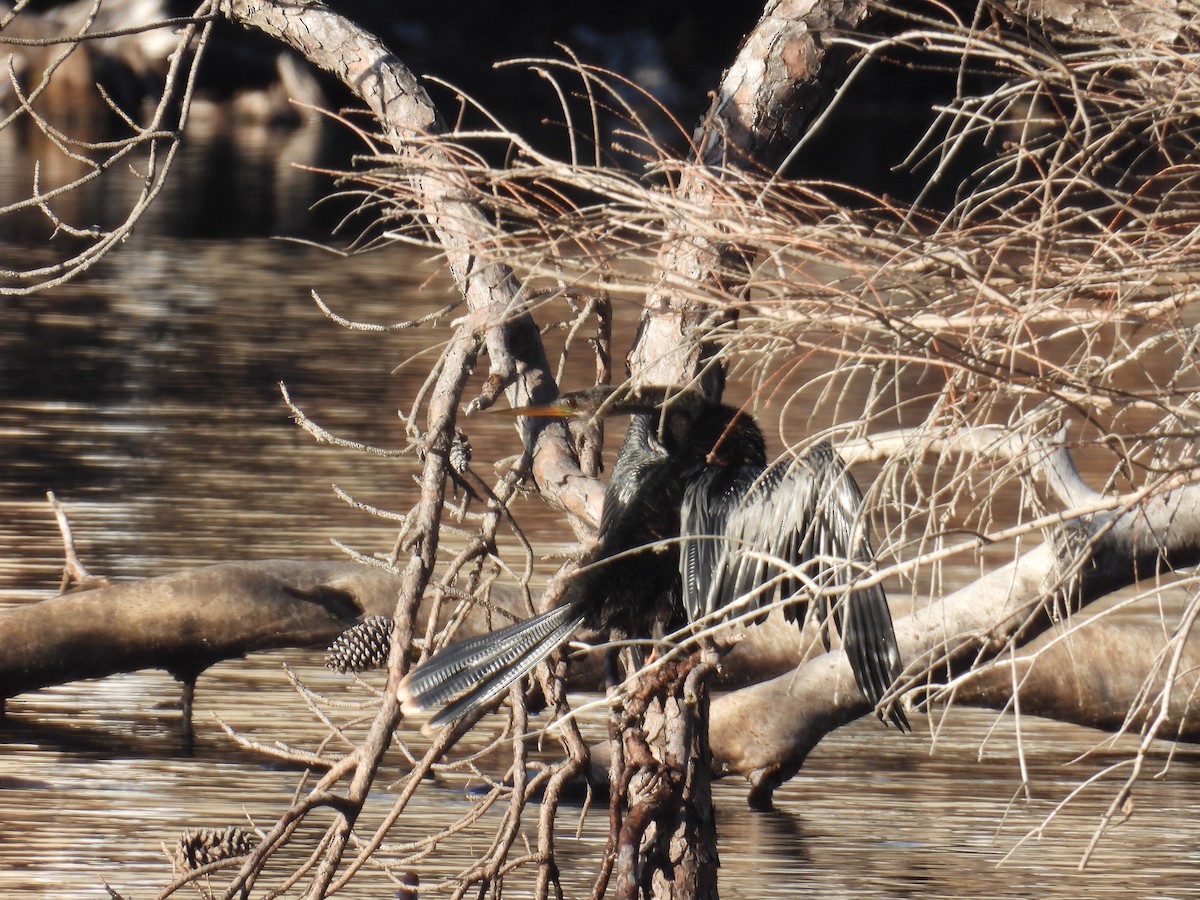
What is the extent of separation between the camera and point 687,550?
2793 mm

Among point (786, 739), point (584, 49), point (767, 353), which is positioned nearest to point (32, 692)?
point (786, 739)

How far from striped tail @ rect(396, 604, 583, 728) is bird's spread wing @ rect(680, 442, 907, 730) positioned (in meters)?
0.24

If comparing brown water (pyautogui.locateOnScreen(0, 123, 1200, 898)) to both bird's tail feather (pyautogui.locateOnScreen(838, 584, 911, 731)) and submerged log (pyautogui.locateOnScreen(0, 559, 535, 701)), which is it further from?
bird's tail feather (pyautogui.locateOnScreen(838, 584, 911, 731))

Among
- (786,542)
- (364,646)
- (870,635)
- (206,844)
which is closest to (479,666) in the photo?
(786,542)

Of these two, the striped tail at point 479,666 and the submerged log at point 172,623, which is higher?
the striped tail at point 479,666

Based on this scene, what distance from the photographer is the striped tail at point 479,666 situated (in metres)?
2.67

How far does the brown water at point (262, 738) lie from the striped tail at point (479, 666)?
63 centimetres

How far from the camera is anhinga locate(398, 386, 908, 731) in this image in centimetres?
271

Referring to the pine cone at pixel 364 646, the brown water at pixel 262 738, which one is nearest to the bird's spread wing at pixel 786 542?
the brown water at pixel 262 738

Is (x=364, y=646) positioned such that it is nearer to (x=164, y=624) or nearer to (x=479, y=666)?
(x=164, y=624)

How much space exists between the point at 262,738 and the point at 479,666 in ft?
6.01

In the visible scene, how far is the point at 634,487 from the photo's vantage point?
9.43ft

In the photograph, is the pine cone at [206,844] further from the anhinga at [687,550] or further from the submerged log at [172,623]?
the submerged log at [172,623]

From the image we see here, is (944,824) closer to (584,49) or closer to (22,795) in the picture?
(22,795)
